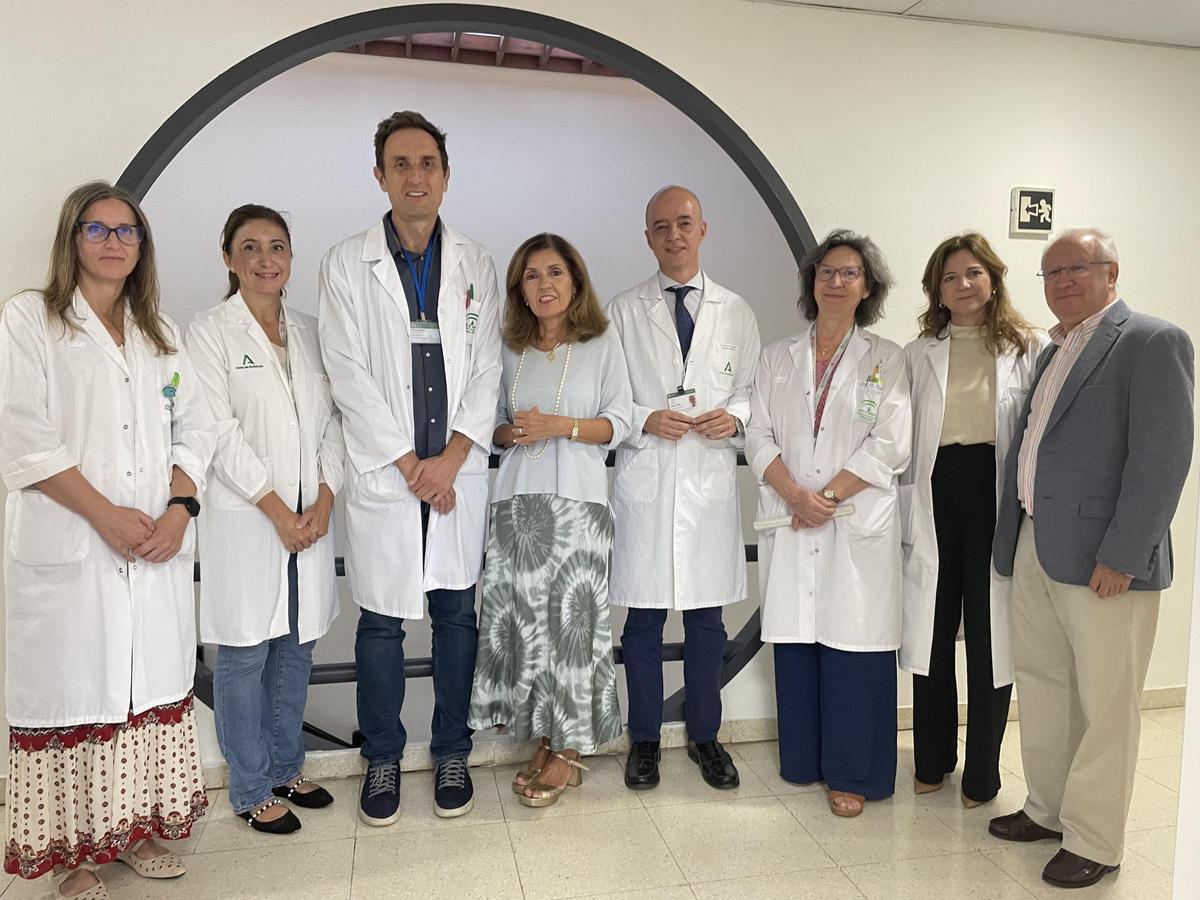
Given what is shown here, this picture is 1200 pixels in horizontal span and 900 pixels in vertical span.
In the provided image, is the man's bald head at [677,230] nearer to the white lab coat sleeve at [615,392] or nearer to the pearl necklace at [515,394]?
the white lab coat sleeve at [615,392]

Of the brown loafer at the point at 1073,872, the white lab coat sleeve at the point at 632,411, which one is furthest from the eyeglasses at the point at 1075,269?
the brown loafer at the point at 1073,872

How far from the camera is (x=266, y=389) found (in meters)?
2.68

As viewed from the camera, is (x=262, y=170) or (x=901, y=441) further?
(x=262, y=170)

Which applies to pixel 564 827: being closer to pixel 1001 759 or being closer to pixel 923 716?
pixel 923 716

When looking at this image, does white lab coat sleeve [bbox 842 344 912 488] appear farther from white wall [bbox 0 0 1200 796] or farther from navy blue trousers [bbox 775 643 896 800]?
white wall [bbox 0 0 1200 796]

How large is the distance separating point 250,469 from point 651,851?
161cm

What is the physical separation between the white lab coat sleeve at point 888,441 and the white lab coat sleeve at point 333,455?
1591mm

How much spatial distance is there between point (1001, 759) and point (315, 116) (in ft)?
19.4

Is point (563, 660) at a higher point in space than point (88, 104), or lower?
lower

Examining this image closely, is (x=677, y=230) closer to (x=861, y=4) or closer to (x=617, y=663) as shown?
(x=861, y=4)

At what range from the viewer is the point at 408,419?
2764 millimetres

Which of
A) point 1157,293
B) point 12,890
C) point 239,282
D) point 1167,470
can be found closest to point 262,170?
point 239,282

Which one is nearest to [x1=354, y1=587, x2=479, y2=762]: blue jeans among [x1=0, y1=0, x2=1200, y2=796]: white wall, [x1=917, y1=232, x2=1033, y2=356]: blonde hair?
[x1=0, y1=0, x2=1200, y2=796]: white wall

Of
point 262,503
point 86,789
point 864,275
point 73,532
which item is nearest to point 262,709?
point 86,789
